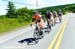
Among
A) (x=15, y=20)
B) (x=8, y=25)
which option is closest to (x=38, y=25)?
(x=8, y=25)

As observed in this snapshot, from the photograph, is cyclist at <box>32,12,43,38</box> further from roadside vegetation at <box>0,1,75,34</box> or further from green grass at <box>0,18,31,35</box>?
roadside vegetation at <box>0,1,75,34</box>

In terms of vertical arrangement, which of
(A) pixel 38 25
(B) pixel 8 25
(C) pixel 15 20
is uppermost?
(A) pixel 38 25

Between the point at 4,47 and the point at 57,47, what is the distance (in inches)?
105

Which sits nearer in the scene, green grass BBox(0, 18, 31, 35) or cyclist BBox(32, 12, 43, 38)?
cyclist BBox(32, 12, 43, 38)

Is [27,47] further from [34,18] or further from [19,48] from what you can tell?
[34,18]

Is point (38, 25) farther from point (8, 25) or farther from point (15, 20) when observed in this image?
point (15, 20)

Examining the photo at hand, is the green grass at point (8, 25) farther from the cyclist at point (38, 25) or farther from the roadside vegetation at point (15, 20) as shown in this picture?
the cyclist at point (38, 25)

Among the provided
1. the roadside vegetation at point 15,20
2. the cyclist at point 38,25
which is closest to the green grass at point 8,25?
the roadside vegetation at point 15,20

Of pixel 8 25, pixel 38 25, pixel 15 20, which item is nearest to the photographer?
pixel 38 25

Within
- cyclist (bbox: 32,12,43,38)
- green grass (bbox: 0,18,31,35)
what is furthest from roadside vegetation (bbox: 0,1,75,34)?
cyclist (bbox: 32,12,43,38)

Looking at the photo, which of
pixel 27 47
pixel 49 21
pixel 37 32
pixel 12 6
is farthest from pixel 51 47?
pixel 12 6

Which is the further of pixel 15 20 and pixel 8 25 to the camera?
pixel 15 20

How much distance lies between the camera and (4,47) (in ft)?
49.0

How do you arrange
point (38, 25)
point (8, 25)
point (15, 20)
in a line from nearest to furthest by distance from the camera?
point (38, 25), point (8, 25), point (15, 20)
